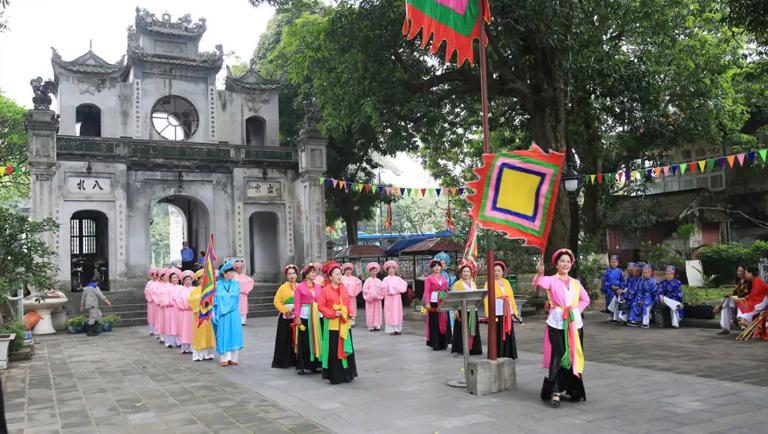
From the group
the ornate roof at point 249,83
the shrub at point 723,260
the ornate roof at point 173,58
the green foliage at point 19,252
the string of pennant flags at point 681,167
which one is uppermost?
the ornate roof at point 173,58

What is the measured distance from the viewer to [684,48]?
1798cm

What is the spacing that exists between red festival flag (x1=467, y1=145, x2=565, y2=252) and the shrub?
17.6m

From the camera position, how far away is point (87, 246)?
22.7m

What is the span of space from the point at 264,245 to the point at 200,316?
1348 centimetres

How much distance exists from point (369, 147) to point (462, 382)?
59.4ft

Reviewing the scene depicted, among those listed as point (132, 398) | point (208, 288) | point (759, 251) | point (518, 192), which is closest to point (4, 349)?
point (208, 288)

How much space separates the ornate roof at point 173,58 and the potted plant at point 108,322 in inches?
372

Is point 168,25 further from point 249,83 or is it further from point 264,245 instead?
point 264,245

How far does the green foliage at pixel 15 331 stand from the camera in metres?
11.0

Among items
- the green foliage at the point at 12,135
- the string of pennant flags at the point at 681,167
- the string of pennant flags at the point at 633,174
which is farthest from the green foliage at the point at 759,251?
the green foliage at the point at 12,135

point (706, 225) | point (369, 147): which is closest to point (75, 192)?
point (369, 147)

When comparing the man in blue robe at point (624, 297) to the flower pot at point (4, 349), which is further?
the man in blue robe at point (624, 297)

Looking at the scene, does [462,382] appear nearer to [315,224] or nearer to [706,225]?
[315,224]

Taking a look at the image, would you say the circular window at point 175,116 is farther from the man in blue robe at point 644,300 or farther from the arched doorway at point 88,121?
the man in blue robe at point 644,300
